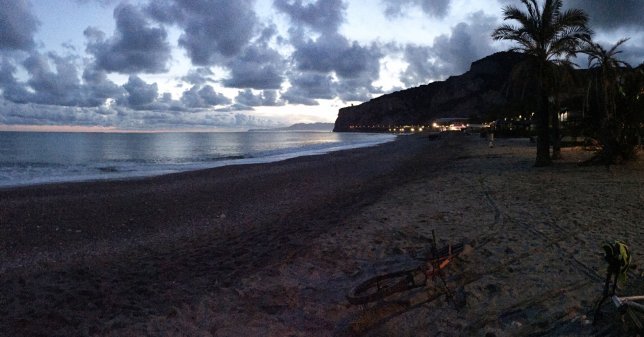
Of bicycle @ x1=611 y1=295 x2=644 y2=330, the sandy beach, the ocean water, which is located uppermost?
bicycle @ x1=611 y1=295 x2=644 y2=330

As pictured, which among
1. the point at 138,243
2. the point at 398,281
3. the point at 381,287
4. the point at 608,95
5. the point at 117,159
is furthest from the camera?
the point at 117,159

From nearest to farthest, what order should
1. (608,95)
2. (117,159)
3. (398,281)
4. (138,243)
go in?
(398,281), (138,243), (608,95), (117,159)

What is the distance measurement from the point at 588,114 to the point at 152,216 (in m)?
17.7

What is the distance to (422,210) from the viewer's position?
1003cm

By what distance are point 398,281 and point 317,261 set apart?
161 cm

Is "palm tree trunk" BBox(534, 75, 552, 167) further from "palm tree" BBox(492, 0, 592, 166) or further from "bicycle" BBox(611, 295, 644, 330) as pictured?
"bicycle" BBox(611, 295, 644, 330)

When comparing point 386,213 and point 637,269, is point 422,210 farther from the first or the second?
point 637,269

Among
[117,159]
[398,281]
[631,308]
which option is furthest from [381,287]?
[117,159]

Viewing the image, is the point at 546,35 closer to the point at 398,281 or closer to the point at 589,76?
the point at 589,76

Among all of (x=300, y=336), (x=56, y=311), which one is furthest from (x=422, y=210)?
(x=56, y=311)

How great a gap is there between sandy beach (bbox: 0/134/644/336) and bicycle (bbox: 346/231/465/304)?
12 cm

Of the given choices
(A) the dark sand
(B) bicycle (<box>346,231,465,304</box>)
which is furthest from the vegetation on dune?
(B) bicycle (<box>346,231,465,304</box>)

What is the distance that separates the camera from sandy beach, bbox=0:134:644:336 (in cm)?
481

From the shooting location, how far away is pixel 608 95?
1661 cm
